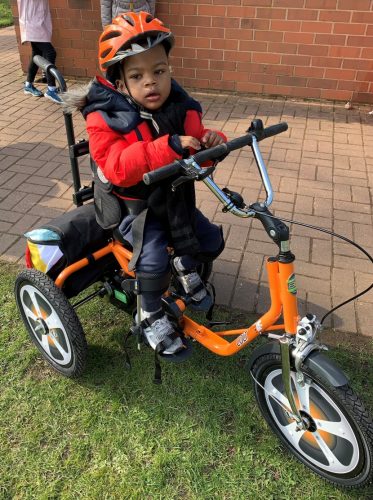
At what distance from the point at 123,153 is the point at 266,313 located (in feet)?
3.17

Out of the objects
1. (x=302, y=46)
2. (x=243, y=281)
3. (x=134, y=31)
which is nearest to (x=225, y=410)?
(x=243, y=281)

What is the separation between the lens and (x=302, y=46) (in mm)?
5887

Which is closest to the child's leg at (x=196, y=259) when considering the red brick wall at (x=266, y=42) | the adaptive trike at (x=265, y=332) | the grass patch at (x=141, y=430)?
the adaptive trike at (x=265, y=332)

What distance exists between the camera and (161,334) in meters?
2.30

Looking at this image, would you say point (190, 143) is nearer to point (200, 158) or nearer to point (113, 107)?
point (200, 158)

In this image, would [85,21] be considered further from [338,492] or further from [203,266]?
[338,492]

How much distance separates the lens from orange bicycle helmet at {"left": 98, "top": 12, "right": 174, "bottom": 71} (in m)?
1.97

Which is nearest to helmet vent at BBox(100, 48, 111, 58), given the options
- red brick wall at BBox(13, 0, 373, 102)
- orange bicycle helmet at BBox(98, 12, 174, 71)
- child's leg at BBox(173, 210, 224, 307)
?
orange bicycle helmet at BBox(98, 12, 174, 71)

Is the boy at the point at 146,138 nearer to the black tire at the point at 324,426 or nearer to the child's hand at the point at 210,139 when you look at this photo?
the child's hand at the point at 210,139

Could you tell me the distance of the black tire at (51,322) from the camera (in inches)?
89.4

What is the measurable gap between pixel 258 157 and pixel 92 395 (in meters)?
1.56

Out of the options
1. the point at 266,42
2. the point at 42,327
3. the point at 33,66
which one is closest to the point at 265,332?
the point at 42,327

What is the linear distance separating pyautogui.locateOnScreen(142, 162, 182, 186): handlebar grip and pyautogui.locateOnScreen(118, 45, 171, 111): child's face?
2.23ft

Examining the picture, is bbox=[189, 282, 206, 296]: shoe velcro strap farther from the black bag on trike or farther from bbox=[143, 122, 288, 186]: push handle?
bbox=[143, 122, 288, 186]: push handle
